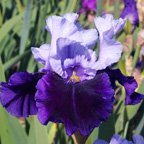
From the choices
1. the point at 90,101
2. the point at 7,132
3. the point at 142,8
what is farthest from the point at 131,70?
the point at 90,101

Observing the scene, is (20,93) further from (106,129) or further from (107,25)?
(106,129)

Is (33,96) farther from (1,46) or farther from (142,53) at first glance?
(1,46)

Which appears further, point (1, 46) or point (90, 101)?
point (1, 46)

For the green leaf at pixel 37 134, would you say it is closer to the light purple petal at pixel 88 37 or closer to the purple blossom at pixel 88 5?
the light purple petal at pixel 88 37

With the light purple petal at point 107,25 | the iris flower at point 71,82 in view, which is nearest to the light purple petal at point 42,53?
the iris flower at point 71,82

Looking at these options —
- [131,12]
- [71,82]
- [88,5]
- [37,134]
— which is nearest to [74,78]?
[71,82]

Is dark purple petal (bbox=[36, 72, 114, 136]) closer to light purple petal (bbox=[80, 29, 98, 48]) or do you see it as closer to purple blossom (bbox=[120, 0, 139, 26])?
light purple petal (bbox=[80, 29, 98, 48])
